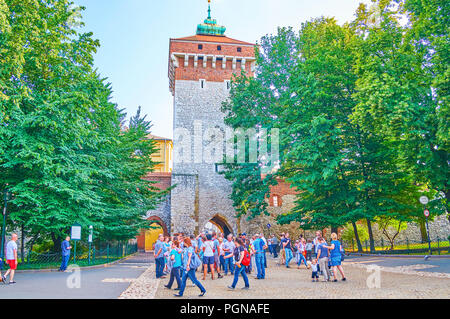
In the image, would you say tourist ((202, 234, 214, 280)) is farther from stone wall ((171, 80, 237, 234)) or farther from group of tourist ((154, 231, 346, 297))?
stone wall ((171, 80, 237, 234))

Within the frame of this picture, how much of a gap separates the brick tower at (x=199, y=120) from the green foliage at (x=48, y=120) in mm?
13900

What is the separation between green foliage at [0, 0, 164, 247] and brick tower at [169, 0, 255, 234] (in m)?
13.9

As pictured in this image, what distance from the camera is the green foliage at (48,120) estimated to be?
1478 centimetres

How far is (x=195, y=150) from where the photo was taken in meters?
35.6

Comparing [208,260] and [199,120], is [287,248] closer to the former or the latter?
[208,260]

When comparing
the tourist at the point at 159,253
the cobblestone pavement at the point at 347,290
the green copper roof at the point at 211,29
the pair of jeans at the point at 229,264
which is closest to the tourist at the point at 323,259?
the cobblestone pavement at the point at 347,290

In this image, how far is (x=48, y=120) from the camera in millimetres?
15297

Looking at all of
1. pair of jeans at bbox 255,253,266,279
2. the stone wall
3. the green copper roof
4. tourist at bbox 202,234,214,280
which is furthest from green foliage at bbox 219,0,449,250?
the green copper roof

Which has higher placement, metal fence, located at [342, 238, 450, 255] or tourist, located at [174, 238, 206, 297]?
tourist, located at [174, 238, 206, 297]

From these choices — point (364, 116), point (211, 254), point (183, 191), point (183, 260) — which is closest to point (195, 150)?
point (183, 191)

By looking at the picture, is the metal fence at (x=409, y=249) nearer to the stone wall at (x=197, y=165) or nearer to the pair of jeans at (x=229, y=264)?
the pair of jeans at (x=229, y=264)

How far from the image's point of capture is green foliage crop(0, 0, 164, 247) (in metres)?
14.8
